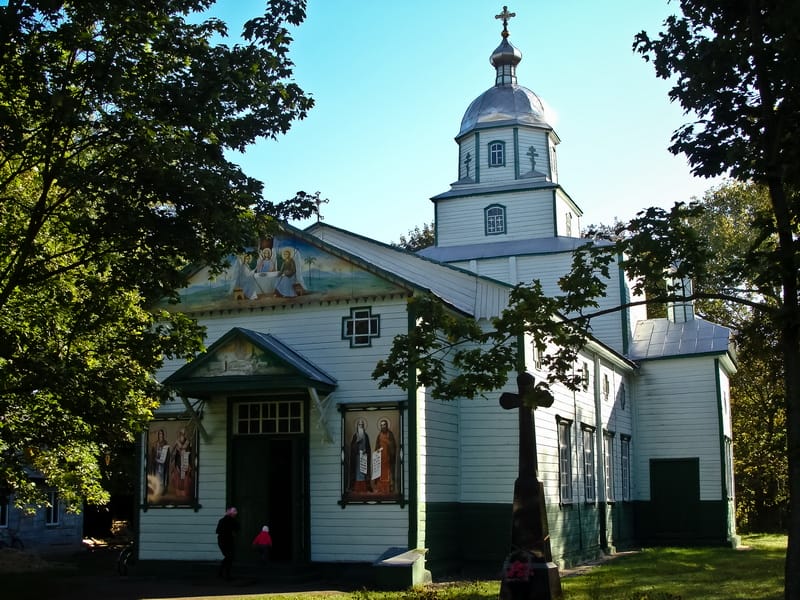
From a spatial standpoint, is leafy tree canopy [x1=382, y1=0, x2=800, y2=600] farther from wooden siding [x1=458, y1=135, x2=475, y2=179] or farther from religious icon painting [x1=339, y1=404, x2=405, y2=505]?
wooden siding [x1=458, y1=135, x2=475, y2=179]

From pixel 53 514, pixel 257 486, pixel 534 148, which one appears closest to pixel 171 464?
pixel 257 486

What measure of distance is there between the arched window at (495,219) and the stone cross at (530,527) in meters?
18.3

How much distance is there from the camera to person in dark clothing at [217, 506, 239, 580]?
17.1 metres

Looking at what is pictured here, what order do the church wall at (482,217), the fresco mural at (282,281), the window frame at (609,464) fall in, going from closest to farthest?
the fresco mural at (282,281), the window frame at (609,464), the church wall at (482,217)

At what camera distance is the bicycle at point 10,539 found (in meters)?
30.0

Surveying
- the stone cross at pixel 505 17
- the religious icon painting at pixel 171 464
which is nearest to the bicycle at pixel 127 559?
the religious icon painting at pixel 171 464

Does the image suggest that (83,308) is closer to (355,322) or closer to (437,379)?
(437,379)

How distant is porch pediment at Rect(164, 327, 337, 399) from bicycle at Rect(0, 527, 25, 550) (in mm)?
15271

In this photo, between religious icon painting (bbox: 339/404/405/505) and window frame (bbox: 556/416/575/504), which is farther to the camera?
window frame (bbox: 556/416/575/504)

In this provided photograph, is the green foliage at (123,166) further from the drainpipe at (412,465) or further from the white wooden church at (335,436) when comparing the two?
the drainpipe at (412,465)

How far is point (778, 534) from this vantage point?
36.7 meters

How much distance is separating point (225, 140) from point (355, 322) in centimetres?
759

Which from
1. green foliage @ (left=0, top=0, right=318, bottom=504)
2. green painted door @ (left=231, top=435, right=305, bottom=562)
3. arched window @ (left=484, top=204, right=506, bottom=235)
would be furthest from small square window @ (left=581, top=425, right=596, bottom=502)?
green foliage @ (left=0, top=0, right=318, bottom=504)

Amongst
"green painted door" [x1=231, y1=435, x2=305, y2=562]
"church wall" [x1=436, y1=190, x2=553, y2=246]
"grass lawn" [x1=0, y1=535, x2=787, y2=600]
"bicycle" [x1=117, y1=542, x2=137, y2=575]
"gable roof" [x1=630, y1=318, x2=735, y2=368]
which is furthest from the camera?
"church wall" [x1=436, y1=190, x2=553, y2=246]
